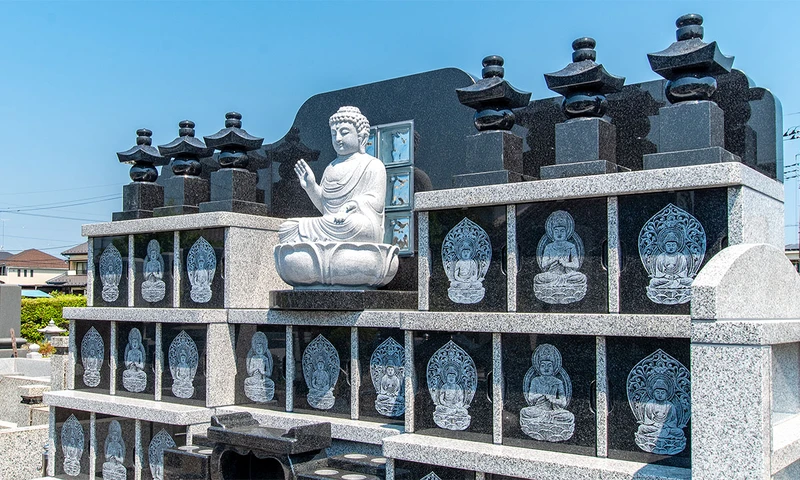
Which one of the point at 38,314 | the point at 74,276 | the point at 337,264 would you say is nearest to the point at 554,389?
the point at 337,264

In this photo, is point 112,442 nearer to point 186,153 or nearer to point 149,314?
point 149,314

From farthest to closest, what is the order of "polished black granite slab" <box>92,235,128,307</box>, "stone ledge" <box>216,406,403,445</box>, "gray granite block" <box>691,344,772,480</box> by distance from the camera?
"polished black granite slab" <box>92,235,128,307</box>, "stone ledge" <box>216,406,403,445</box>, "gray granite block" <box>691,344,772,480</box>

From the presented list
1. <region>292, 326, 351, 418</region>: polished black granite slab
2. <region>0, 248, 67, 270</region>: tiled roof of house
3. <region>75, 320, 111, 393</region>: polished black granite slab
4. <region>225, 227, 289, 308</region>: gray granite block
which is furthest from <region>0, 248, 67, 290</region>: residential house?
<region>292, 326, 351, 418</region>: polished black granite slab

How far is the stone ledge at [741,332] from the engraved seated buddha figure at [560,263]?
4.19ft

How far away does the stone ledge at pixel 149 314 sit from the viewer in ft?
25.0

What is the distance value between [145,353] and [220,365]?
44.5 inches

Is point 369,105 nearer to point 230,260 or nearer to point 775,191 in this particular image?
point 230,260

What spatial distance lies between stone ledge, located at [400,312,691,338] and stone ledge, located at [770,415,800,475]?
0.72 m

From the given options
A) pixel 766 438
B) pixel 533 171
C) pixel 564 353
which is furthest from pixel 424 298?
pixel 766 438

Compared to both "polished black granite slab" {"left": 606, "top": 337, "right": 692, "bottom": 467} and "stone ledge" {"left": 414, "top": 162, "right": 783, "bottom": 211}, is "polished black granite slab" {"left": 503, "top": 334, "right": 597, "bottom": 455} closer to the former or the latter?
"polished black granite slab" {"left": 606, "top": 337, "right": 692, "bottom": 467}

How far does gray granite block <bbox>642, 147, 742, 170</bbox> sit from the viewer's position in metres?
4.85

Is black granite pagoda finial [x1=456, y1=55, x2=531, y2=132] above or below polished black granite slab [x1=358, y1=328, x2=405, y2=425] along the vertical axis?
above

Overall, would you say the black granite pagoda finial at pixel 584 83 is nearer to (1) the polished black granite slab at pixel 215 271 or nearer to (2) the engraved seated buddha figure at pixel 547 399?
(2) the engraved seated buddha figure at pixel 547 399

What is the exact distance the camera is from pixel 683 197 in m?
4.83
